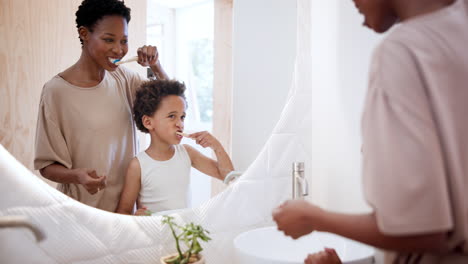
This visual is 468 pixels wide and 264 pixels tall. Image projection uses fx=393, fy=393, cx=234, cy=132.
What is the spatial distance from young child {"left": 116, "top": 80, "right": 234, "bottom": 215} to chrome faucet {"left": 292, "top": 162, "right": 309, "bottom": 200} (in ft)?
0.87

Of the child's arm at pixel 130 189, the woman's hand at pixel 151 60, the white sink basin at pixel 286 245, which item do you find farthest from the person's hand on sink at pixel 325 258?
the woman's hand at pixel 151 60

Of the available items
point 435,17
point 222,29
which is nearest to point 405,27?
point 435,17

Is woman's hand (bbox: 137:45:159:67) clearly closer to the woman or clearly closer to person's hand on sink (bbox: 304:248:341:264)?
the woman

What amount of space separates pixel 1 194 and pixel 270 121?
0.72m

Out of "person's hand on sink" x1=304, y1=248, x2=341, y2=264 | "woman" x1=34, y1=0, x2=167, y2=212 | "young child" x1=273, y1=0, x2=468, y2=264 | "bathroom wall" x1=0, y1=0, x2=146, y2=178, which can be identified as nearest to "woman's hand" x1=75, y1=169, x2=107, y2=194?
"woman" x1=34, y1=0, x2=167, y2=212

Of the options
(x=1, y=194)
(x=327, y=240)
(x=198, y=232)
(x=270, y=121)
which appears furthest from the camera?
(x=270, y=121)

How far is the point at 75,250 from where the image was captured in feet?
2.74

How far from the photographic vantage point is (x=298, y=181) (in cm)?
110

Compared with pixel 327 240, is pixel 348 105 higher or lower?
higher

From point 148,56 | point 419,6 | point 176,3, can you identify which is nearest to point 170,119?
point 148,56

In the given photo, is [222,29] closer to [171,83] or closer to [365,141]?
[171,83]

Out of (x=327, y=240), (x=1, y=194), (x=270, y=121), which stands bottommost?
(x=327, y=240)

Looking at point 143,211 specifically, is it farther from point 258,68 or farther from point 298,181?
point 258,68

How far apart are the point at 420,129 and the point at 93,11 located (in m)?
0.73
